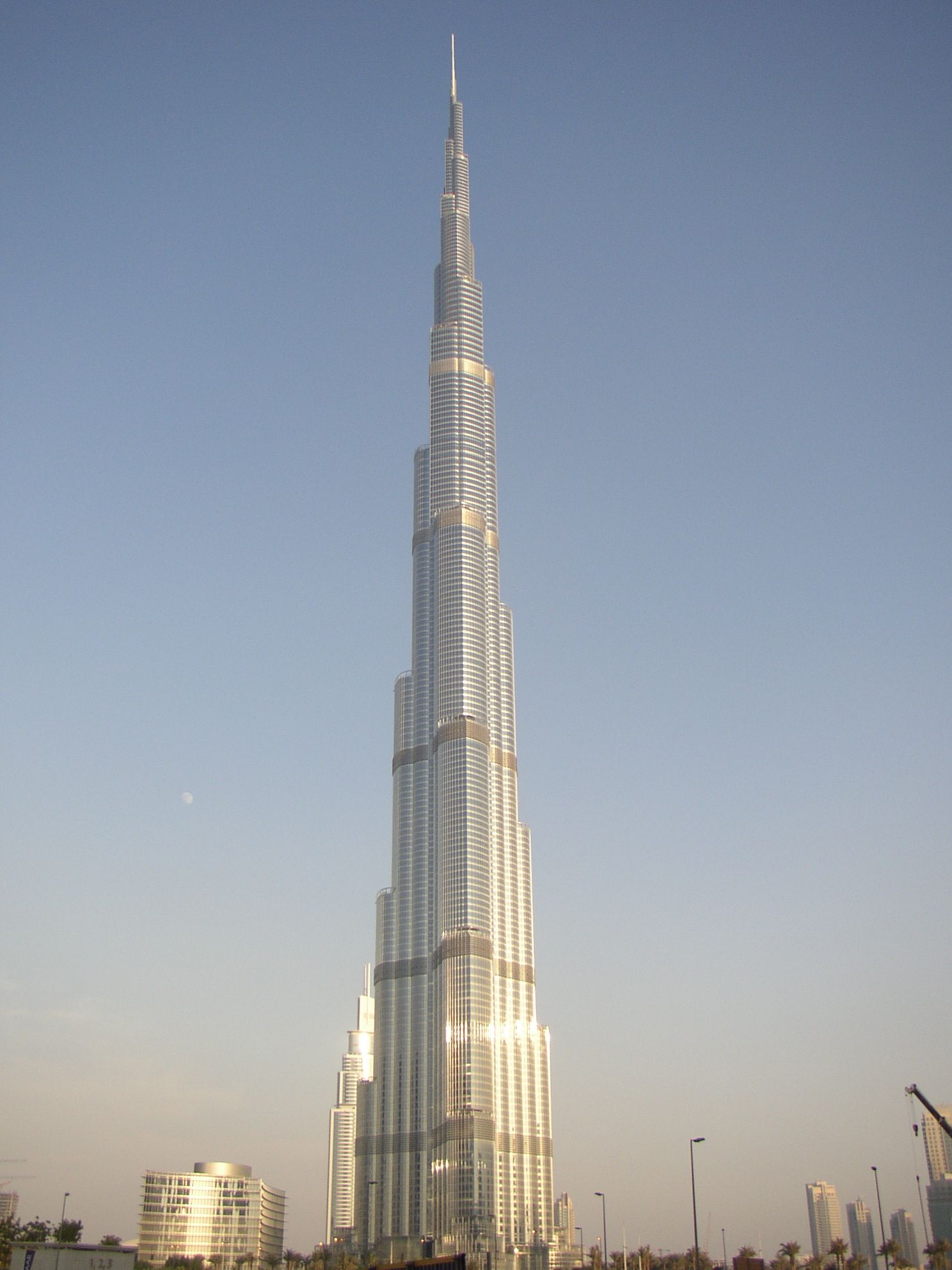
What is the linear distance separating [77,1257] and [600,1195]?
96080 millimetres

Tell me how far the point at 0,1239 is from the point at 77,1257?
114 metres

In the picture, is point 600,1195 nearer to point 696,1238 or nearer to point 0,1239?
point 696,1238

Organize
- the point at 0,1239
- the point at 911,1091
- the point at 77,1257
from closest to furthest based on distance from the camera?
the point at 77,1257 → the point at 911,1091 → the point at 0,1239

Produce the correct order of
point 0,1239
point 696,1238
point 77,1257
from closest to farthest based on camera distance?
point 77,1257 < point 696,1238 < point 0,1239

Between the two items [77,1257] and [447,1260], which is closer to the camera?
[77,1257]

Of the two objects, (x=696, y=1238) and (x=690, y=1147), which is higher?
(x=690, y=1147)

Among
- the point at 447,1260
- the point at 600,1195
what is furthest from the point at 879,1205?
the point at 447,1260

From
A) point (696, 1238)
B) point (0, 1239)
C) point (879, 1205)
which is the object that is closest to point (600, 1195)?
point (879, 1205)

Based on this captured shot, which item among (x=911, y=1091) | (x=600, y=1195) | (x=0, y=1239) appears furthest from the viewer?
(x=0, y=1239)

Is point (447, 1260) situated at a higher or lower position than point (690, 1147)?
lower

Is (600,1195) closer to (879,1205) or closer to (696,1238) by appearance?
(879,1205)

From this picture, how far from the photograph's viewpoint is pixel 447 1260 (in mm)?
129000

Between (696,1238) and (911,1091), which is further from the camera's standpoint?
(911,1091)

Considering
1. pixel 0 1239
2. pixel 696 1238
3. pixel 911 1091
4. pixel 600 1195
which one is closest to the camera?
pixel 696 1238
